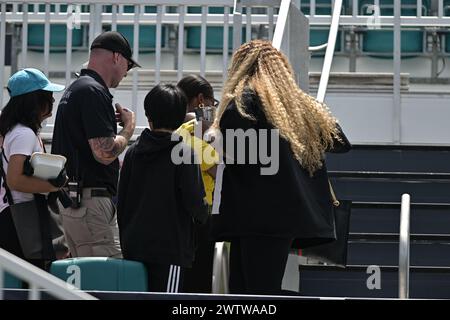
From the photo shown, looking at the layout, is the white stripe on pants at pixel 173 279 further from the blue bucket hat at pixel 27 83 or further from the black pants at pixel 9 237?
the blue bucket hat at pixel 27 83

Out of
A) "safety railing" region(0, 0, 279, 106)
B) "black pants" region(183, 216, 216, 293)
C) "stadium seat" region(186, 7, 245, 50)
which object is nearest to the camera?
"black pants" region(183, 216, 216, 293)

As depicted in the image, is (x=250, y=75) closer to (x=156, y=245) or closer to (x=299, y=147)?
(x=299, y=147)

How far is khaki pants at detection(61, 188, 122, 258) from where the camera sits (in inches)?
320

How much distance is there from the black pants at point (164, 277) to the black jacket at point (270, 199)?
30cm

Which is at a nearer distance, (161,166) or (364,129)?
(161,166)

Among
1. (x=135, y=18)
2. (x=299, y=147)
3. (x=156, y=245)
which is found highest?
(x=135, y=18)

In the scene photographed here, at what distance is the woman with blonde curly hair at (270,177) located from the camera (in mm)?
7426

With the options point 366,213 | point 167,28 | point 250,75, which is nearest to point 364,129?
point 366,213

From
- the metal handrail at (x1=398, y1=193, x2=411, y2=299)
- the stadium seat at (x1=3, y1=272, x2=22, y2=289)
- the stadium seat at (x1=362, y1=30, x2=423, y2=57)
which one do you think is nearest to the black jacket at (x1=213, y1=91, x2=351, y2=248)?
the metal handrail at (x1=398, y1=193, x2=411, y2=299)

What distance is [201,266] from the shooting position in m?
8.31

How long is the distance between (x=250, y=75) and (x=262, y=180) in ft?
2.05

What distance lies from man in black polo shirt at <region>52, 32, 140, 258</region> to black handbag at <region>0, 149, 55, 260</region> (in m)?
0.35

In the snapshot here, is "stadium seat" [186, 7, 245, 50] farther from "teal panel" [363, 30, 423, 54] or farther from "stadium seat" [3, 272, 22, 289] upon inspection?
"stadium seat" [3, 272, 22, 289]

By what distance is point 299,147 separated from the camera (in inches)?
296
